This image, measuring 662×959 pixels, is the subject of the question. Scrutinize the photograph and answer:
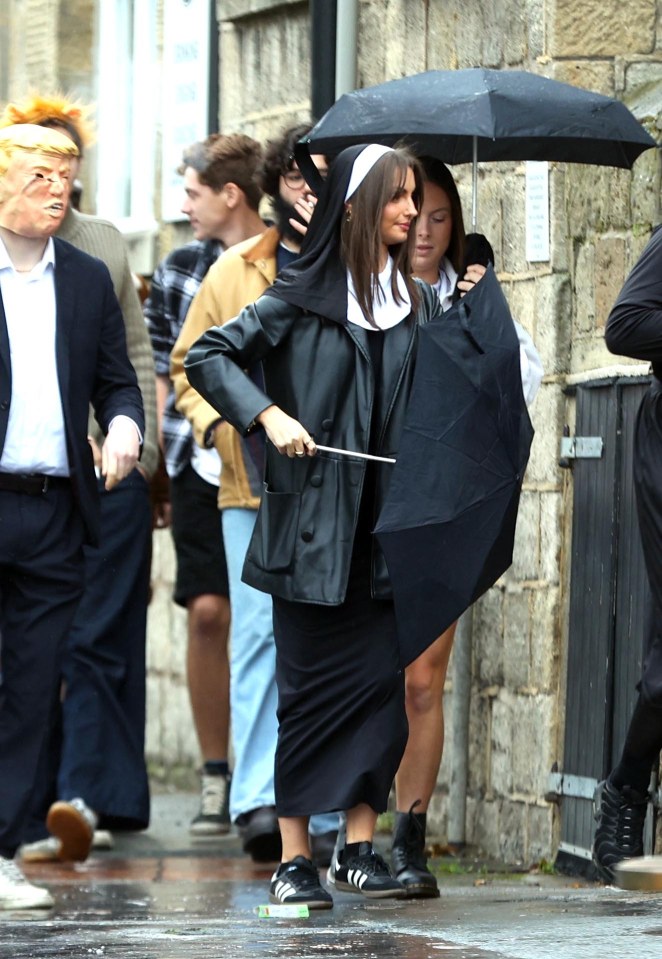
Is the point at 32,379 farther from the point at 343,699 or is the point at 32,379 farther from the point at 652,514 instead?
the point at 652,514

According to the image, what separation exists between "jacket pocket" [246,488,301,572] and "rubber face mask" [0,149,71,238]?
99 centimetres

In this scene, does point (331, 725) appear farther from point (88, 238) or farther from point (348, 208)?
point (88, 238)

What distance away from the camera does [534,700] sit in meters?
8.41

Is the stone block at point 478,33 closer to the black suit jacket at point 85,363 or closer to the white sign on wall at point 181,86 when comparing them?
the black suit jacket at point 85,363

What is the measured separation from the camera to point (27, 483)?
22.9ft

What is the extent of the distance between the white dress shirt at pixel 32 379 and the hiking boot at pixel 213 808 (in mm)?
2681

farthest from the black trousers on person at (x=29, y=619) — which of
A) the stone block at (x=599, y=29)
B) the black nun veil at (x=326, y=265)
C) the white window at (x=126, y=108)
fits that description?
the white window at (x=126, y=108)

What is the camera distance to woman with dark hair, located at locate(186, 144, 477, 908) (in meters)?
6.75

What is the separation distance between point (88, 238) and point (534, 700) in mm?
2134

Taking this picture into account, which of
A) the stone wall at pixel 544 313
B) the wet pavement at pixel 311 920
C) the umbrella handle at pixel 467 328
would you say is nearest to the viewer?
the wet pavement at pixel 311 920

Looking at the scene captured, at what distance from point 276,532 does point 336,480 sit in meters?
0.22

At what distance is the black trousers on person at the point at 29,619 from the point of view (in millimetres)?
6984

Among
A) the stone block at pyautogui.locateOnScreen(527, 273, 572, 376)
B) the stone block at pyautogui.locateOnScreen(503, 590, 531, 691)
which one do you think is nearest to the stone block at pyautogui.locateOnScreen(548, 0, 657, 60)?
the stone block at pyautogui.locateOnScreen(527, 273, 572, 376)

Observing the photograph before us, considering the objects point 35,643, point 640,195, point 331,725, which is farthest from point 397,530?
point 640,195
